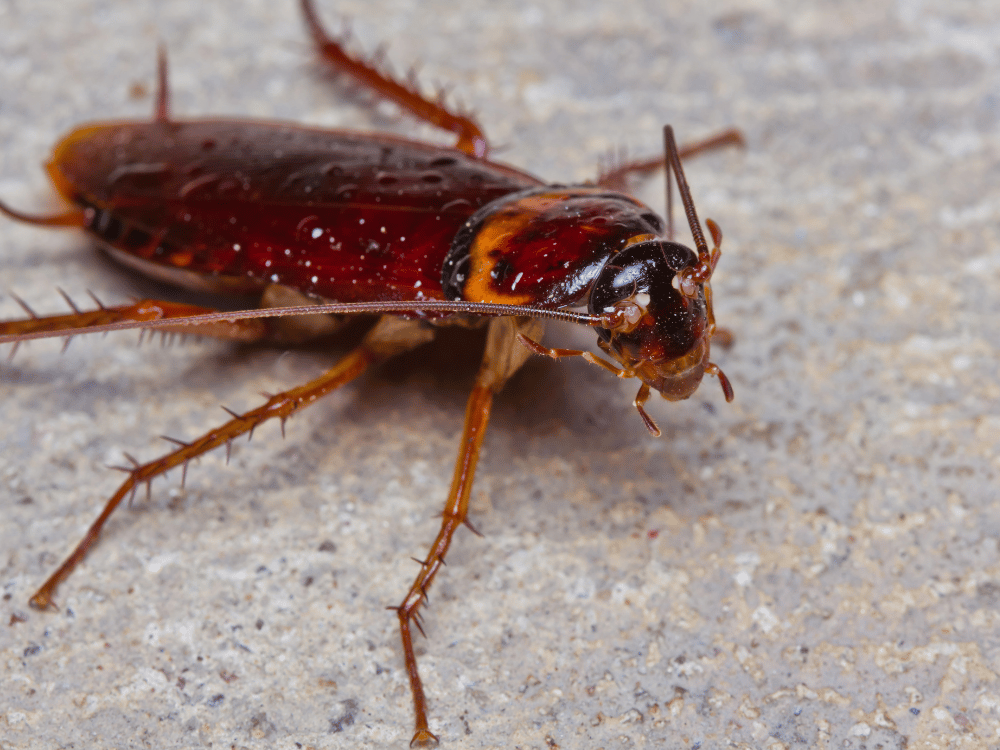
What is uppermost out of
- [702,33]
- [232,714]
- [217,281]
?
[702,33]

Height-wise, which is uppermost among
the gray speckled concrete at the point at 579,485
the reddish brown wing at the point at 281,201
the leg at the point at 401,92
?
the leg at the point at 401,92

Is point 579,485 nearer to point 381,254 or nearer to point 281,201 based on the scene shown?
point 381,254

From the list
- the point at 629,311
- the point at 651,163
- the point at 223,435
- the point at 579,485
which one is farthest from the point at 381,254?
the point at 651,163

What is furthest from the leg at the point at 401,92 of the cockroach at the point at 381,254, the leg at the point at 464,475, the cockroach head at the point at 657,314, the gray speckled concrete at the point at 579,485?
the cockroach head at the point at 657,314

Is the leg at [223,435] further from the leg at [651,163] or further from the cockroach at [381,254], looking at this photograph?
the leg at [651,163]

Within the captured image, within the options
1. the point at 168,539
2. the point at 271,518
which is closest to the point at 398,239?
the point at 271,518

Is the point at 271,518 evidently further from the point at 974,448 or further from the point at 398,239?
the point at 974,448

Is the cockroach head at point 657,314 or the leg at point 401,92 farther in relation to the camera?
the leg at point 401,92
